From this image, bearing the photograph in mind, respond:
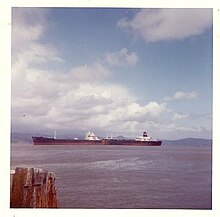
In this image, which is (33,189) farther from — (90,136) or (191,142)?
(191,142)

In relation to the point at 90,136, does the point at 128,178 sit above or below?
below

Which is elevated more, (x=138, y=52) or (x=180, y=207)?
(x=138, y=52)

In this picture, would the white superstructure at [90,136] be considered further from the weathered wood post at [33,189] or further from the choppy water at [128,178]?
the weathered wood post at [33,189]

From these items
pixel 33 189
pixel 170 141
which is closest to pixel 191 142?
pixel 170 141

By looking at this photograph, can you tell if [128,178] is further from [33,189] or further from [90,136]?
[33,189]
